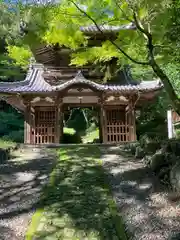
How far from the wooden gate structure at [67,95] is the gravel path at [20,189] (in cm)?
394

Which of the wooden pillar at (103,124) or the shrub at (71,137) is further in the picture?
the shrub at (71,137)

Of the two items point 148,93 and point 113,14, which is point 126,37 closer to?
point 113,14

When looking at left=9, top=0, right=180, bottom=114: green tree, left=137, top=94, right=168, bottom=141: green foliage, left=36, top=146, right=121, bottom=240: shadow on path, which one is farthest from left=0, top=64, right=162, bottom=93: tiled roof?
left=36, top=146, right=121, bottom=240: shadow on path

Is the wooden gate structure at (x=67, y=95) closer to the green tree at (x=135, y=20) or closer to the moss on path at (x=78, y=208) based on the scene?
the green tree at (x=135, y=20)

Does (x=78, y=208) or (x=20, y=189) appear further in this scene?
(x=20, y=189)

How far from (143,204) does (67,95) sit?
364 inches

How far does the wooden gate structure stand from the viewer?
1299cm

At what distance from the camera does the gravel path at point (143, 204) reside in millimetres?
4051

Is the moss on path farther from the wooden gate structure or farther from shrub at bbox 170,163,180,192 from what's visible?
the wooden gate structure

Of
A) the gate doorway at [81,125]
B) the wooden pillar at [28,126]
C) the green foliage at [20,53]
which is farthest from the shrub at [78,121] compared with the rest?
the wooden pillar at [28,126]

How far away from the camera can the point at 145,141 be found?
30.1ft

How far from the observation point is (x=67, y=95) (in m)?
13.6

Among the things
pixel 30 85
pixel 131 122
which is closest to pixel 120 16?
pixel 131 122

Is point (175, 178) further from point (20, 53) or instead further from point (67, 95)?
point (20, 53)
